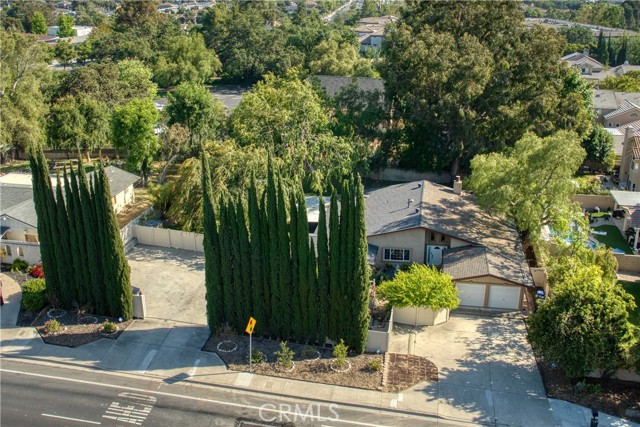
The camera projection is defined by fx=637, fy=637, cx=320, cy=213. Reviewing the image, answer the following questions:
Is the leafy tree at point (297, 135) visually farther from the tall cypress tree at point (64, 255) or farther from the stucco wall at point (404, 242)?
→ the tall cypress tree at point (64, 255)

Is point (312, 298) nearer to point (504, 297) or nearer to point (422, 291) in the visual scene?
point (422, 291)

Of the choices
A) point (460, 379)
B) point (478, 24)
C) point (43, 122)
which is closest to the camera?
point (460, 379)

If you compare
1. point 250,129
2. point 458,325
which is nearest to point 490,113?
point 250,129

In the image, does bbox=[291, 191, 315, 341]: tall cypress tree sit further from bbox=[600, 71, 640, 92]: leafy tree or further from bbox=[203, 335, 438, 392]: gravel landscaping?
bbox=[600, 71, 640, 92]: leafy tree

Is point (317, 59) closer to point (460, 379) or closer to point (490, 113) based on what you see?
point (490, 113)

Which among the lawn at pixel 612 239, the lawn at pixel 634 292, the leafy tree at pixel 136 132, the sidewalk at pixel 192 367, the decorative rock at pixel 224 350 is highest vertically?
the leafy tree at pixel 136 132
